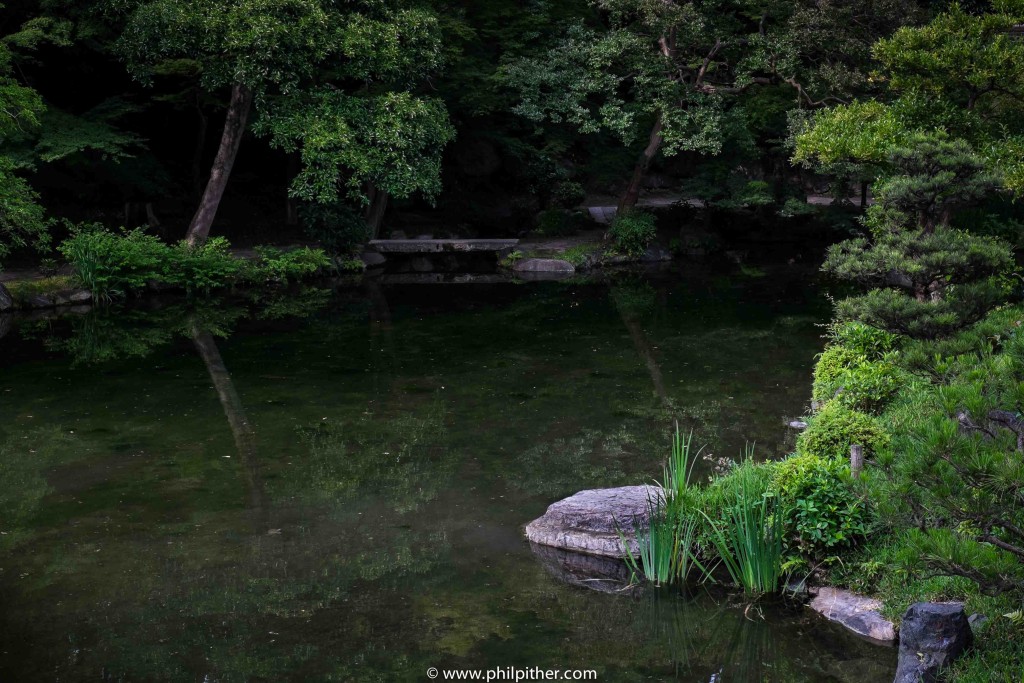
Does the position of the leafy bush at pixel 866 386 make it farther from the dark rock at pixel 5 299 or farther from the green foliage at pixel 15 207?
the dark rock at pixel 5 299

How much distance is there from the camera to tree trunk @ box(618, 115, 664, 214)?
22.8m

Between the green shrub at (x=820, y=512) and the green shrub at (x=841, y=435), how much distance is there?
67 centimetres

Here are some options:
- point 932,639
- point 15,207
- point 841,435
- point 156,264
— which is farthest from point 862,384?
point 156,264

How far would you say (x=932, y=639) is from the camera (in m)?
5.02

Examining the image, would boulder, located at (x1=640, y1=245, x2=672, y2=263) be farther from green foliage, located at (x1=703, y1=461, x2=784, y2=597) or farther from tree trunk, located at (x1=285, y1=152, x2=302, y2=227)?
green foliage, located at (x1=703, y1=461, x2=784, y2=597)

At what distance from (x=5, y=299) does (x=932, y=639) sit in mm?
17172

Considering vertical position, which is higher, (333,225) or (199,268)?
(333,225)

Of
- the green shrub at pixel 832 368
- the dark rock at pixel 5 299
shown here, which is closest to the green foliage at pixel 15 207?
the dark rock at pixel 5 299

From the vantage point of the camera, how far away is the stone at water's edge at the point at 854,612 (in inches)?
235

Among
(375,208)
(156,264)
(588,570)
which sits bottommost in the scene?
(588,570)

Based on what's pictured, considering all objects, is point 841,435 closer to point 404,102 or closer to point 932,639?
point 932,639

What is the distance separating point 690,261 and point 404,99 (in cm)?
875

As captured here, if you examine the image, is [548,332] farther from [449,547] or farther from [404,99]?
[449,547]

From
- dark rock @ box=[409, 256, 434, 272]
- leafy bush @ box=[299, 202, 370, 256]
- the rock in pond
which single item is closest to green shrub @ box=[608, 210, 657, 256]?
dark rock @ box=[409, 256, 434, 272]
